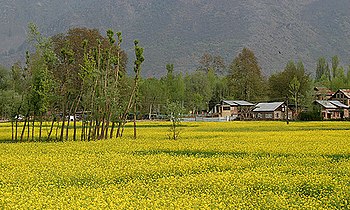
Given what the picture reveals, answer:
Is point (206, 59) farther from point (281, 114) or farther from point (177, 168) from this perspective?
point (177, 168)

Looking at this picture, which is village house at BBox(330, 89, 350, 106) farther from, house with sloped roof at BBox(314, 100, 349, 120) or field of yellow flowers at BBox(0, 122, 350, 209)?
field of yellow flowers at BBox(0, 122, 350, 209)

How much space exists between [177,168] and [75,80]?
83.7ft

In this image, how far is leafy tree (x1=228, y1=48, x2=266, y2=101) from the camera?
367 feet

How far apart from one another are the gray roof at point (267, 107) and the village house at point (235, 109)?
1730 millimetres

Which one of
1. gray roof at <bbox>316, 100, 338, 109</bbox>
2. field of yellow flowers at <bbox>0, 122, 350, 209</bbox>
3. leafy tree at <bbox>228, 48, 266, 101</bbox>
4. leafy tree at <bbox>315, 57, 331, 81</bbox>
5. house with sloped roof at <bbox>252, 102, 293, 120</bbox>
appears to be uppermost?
leafy tree at <bbox>315, 57, 331, 81</bbox>

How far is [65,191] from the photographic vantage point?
581 inches

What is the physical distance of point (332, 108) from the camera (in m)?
110

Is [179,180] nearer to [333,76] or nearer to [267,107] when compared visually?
[267,107]

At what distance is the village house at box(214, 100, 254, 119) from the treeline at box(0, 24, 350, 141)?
18.2 ft

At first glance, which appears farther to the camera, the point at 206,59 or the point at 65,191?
the point at 206,59

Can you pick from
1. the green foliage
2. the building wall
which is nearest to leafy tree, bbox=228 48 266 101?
the building wall

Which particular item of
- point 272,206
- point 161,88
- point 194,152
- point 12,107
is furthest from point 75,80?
point 161,88

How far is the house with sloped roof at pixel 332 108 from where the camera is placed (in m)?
109

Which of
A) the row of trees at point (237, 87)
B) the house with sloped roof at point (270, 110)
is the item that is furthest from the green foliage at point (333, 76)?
the house with sloped roof at point (270, 110)
